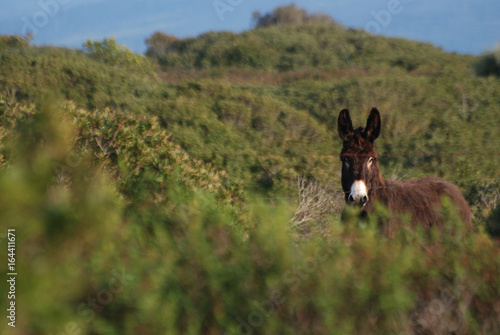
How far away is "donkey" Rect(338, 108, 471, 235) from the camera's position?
Result: 6.36 metres

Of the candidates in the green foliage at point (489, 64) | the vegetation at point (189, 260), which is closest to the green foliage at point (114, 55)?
the green foliage at point (489, 64)

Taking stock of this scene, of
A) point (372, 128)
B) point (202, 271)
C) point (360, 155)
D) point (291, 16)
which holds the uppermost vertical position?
point (291, 16)

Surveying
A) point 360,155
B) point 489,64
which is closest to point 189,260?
point 360,155

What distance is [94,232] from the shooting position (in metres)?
3.62

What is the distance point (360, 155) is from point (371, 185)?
43 cm

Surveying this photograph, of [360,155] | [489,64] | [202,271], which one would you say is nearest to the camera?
[202,271]

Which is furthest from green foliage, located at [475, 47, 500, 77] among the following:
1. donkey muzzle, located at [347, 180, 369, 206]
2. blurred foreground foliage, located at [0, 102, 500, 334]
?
blurred foreground foliage, located at [0, 102, 500, 334]

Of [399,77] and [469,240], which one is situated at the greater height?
[399,77]

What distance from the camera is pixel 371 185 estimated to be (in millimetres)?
6656

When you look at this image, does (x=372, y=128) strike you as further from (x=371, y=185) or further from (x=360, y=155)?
(x=371, y=185)

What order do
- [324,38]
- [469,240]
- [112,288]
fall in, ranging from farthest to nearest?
[324,38] → [469,240] → [112,288]

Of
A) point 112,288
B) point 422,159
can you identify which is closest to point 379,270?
point 112,288

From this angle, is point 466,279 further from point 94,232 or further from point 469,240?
point 94,232

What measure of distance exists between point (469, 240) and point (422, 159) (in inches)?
800
